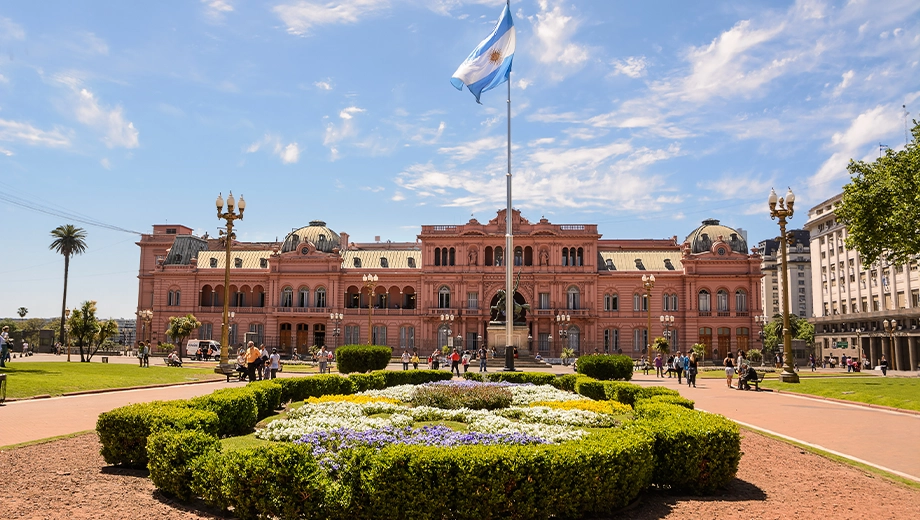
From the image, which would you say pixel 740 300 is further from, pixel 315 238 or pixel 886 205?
pixel 315 238

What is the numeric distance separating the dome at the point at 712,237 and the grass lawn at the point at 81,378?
180ft

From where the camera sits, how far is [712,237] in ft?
240

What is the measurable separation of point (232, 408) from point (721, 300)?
6620cm

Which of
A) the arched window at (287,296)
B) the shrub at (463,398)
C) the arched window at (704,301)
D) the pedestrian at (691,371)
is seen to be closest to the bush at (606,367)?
the pedestrian at (691,371)

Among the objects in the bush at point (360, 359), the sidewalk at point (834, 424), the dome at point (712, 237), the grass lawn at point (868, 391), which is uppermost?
the dome at point (712, 237)

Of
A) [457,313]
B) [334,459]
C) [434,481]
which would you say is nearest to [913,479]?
[434,481]

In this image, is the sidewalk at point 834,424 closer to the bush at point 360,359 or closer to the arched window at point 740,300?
the bush at point 360,359

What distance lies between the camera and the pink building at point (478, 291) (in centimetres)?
7112

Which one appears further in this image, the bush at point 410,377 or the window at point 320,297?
the window at point 320,297

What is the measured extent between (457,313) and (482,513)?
208 ft

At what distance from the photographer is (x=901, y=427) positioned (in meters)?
18.2

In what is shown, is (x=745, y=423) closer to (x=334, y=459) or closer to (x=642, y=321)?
(x=334, y=459)

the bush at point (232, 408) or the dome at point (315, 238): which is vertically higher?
the dome at point (315, 238)

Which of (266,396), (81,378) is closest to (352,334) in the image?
(81,378)
